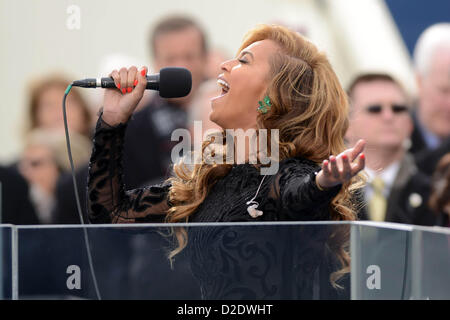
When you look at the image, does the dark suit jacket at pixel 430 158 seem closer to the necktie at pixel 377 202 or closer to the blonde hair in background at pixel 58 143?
the necktie at pixel 377 202

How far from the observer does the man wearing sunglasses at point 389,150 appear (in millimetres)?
5016

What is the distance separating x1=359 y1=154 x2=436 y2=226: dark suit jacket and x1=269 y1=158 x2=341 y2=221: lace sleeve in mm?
2547

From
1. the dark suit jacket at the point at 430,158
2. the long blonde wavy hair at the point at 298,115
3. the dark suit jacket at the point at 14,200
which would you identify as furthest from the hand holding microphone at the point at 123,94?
the dark suit jacket at the point at 14,200

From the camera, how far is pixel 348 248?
207cm

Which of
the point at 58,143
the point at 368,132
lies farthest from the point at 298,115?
the point at 58,143

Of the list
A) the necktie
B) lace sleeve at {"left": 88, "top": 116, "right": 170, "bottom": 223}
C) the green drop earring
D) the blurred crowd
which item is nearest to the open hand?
the green drop earring

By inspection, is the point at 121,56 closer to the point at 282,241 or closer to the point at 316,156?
the point at 316,156

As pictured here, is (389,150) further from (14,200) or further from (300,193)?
(300,193)

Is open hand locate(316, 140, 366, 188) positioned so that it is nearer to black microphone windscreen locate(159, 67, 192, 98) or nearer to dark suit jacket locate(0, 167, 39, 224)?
black microphone windscreen locate(159, 67, 192, 98)

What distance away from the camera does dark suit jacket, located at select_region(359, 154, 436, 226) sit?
4961 millimetres

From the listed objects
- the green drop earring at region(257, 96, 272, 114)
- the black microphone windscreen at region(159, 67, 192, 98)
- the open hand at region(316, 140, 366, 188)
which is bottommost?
the open hand at region(316, 140, 366, 188)

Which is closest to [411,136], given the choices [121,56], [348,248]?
[121,56]

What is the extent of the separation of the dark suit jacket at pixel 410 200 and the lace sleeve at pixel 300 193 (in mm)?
2547
